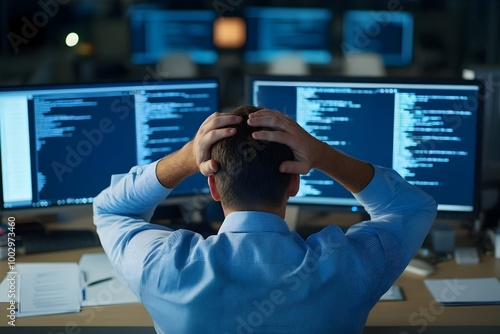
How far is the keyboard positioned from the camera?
2348 mm

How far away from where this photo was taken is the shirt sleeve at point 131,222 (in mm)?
1503

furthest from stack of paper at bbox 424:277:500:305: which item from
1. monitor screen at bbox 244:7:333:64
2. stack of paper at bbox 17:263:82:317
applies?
monitor screen at bbox 244:7:333:64

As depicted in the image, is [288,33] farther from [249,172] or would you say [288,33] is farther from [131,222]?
[249,172]

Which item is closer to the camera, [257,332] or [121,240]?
[257,332]

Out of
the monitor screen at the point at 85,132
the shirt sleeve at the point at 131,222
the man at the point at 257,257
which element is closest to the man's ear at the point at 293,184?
the man at the point at 257,257

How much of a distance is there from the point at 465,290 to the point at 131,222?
3.08ft

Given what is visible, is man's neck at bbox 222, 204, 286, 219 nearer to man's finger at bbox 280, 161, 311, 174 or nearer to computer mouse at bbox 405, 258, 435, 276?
man's finger at bbox 280, 161, 311, 174

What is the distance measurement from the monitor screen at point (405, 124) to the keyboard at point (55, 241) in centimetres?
72

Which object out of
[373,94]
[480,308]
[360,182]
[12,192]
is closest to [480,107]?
[373,94]

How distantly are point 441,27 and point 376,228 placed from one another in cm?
531

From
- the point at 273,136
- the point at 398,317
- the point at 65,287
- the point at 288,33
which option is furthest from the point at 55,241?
the point at 288,33

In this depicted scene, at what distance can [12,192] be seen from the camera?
7.59ft

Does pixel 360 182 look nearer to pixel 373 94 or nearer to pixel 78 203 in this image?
pixel 373 94

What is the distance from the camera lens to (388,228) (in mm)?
1581
